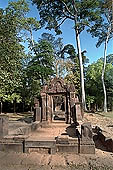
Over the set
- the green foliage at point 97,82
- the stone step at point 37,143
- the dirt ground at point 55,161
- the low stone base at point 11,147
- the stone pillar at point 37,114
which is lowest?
the dirt ground at point 55,161

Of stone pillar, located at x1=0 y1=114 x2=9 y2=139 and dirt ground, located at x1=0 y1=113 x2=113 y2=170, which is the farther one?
stone pillar, located at x1=0 y1=114 x2=9 y2=139

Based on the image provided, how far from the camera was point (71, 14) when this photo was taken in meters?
18.6

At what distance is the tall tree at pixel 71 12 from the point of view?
58.0 feet

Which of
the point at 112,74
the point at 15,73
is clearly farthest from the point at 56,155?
the point at 112,74

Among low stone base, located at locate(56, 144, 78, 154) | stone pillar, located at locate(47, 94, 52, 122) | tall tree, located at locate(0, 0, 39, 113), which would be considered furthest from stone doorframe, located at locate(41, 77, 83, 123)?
low stone base, located at locate(56, 144, 78, 154)

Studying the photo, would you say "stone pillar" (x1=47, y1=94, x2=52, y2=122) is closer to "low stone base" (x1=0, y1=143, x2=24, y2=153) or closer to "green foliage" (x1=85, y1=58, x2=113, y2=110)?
"low stone base" (x1=0, y1=143, x2=24, y2=153)

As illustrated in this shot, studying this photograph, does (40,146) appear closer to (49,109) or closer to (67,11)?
(49,109)

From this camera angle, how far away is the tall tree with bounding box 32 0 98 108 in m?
17.7

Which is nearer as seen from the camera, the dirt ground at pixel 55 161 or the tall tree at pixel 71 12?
the dirt ground at pixel 55 161

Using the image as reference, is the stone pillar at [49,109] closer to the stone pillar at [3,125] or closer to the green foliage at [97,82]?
the stone pillar at [3,125]

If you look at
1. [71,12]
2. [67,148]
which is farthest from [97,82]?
[67,148]

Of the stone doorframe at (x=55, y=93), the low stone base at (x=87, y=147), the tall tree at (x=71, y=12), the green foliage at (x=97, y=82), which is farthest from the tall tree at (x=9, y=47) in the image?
the green foliage at (x=97, y=82)

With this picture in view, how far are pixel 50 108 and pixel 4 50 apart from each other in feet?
16.0

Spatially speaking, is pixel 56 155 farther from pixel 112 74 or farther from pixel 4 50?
pixel 112 74
